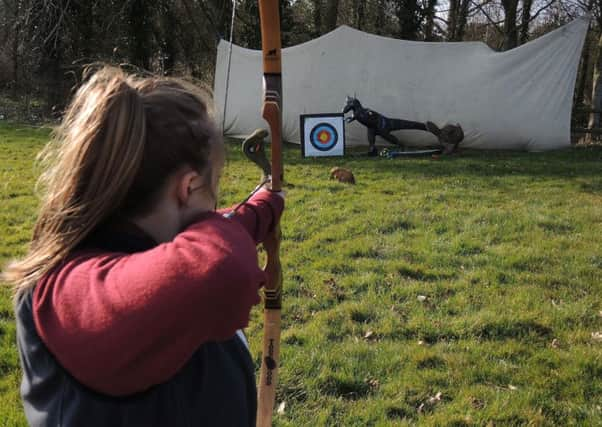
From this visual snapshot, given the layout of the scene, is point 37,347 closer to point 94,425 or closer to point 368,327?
point 94,425

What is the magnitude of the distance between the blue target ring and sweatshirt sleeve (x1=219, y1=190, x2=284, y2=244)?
6.52m

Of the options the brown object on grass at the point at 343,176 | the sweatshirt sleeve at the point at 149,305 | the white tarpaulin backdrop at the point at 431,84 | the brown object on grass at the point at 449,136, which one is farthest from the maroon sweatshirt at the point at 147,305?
the white tarpaulin backdrop at the point at 431,84

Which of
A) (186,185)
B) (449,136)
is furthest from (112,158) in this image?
(449,136)

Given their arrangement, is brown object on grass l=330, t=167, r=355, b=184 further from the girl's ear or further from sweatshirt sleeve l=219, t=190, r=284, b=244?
the girl's ear

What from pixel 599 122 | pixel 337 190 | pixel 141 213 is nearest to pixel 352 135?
pixel 337 190

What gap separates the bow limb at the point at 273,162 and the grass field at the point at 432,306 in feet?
1.60

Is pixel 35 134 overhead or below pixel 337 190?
overhead

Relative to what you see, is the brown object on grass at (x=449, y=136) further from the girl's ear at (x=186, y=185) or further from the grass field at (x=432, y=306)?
the girl's ear at (x=186, y=185)

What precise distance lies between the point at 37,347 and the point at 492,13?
14.7m

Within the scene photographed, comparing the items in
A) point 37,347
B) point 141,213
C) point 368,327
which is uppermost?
point 141,213

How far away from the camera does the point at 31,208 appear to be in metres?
4.41

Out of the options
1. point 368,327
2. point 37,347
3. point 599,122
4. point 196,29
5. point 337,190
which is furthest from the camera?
point 196,29

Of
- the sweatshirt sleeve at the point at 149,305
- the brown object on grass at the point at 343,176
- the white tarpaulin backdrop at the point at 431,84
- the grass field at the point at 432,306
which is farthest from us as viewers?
the white tarpaulin backdrop at the point at 431,84

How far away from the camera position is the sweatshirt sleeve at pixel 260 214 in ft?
3.60
